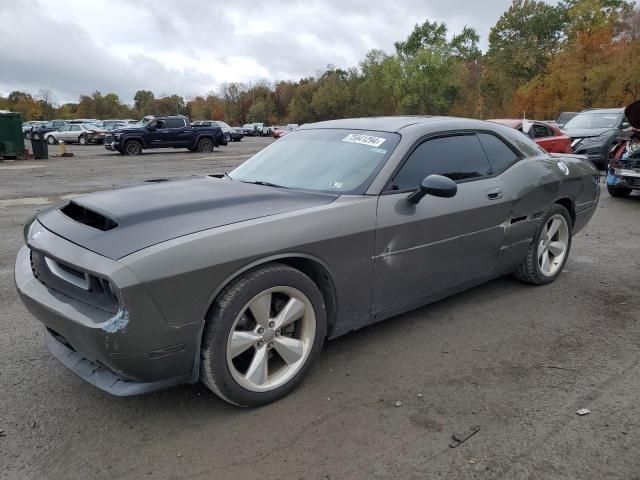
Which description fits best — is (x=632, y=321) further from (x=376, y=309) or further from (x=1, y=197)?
(x=1, y=197)

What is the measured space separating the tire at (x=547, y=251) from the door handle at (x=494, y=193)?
698 mm

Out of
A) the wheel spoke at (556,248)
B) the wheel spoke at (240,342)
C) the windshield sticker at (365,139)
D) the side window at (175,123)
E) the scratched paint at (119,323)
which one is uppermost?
the windshield sticker at (365,139)

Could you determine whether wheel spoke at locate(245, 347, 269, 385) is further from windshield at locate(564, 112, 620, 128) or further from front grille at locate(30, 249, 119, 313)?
windshield at locate(564, 112, 620, 128)

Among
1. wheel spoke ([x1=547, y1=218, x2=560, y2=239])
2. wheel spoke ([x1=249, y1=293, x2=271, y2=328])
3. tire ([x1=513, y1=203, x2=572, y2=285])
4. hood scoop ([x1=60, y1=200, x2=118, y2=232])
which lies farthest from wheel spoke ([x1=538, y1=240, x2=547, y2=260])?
hood scoop ([x1=60, y1=200, x2=118, y2=232])

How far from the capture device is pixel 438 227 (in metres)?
3.44

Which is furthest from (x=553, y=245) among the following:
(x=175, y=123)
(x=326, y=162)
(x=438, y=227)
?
(x=175, y=123)

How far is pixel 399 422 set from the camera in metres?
2.60

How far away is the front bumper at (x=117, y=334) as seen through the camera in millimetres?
2256

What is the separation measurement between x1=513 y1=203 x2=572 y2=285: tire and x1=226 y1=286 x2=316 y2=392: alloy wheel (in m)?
2.44

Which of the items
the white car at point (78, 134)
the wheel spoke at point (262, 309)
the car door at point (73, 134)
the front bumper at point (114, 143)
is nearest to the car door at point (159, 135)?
the front bumper at point (114, 143)

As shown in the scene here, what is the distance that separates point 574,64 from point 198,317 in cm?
4174

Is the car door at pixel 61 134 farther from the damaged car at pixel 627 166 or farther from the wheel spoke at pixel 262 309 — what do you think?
the wheel spoke at pixel 262 309

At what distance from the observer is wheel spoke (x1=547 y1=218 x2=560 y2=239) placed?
462 centimetres

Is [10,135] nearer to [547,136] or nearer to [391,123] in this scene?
[547,136]
